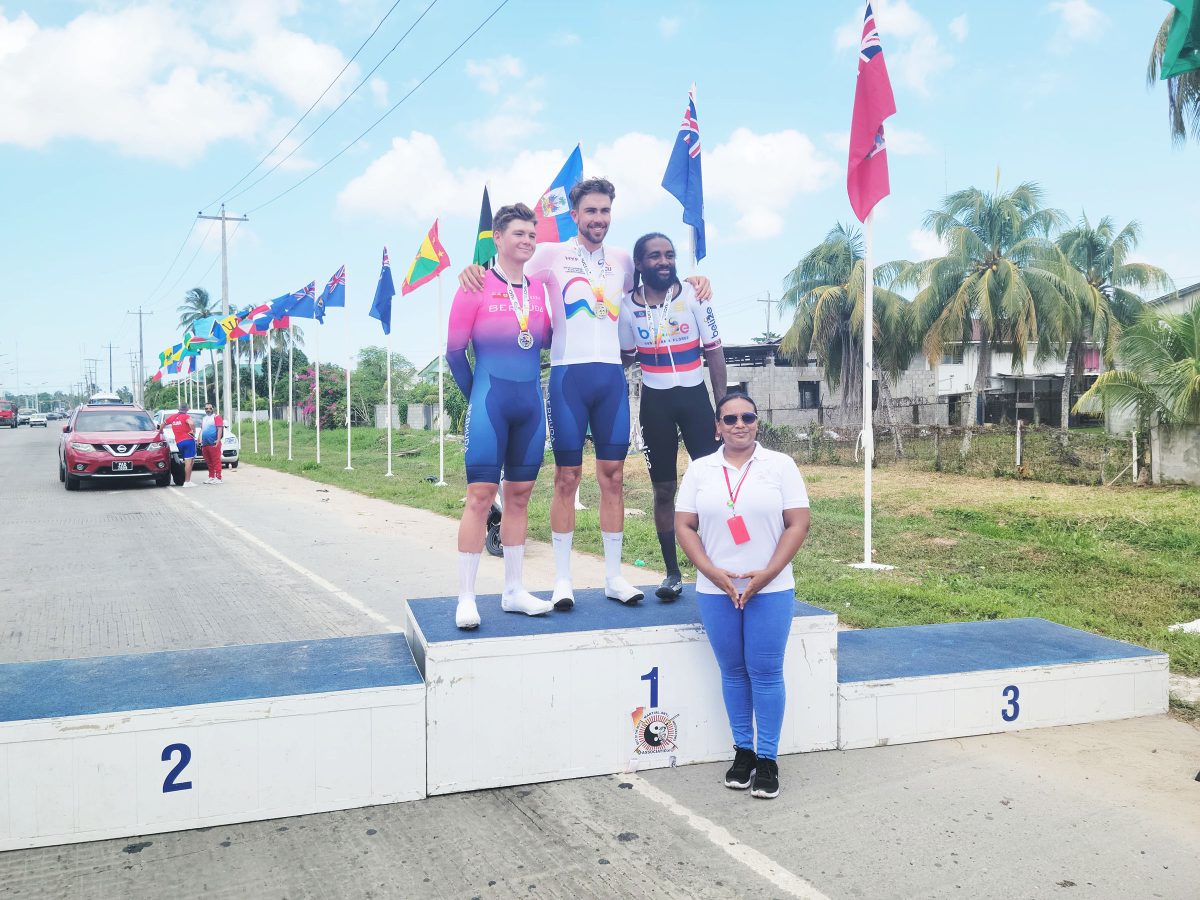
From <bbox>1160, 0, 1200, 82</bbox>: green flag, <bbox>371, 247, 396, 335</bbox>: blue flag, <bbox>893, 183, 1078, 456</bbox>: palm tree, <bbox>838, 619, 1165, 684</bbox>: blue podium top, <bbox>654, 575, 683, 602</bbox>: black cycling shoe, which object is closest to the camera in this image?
<bbox>1160, 0, 1200, 82</bbox>: green flag

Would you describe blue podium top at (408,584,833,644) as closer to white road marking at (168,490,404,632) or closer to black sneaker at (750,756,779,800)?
black sneaker at (750,756,779,800)

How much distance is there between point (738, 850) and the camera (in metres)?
3.64

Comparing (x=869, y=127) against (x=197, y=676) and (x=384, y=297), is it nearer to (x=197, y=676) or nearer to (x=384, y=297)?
(x=197, y=676)

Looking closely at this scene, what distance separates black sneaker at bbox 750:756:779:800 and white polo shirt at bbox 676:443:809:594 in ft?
2.53

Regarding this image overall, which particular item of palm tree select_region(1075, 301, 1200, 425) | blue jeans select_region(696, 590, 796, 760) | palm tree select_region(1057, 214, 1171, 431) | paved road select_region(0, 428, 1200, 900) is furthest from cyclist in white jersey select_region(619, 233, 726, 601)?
palm tree select_region(1057, 214, 1171, 431)

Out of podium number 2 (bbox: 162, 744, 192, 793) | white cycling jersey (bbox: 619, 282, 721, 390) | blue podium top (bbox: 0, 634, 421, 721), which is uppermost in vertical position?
white cycling jersey (bbox: 619, 282, 721, 390)

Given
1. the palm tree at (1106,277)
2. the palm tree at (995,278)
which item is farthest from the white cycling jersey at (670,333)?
the palm tree at (1106,277)

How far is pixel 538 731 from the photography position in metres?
4.29

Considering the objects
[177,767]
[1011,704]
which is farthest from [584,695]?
[1011,704]

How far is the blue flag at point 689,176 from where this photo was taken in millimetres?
7418

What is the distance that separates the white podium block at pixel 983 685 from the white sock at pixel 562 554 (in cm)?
156

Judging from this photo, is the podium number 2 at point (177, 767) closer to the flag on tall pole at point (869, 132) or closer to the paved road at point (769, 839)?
the paved road at point (769, 839)

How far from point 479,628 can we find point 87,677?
→ 70.5 inches

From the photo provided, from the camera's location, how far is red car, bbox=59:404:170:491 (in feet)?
58.1
